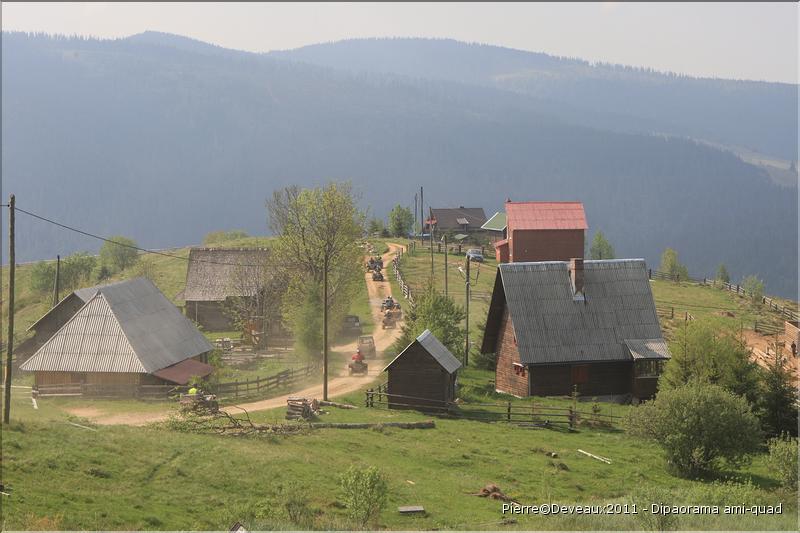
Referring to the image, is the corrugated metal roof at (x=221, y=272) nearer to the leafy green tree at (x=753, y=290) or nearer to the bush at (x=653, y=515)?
the leafy green tree at (x=753, y=290)

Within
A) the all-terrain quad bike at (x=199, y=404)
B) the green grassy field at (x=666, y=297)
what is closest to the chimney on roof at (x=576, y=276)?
the green grassy field at (x=666, y=297)

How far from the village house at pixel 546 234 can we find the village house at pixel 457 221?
155ft

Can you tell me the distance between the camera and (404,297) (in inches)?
3123

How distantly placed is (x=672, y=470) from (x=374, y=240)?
3545 inches

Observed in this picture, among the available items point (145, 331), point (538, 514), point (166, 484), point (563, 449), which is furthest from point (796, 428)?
point (145, 331)

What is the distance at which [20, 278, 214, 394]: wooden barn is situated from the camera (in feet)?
150

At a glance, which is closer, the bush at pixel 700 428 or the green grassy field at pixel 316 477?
the green grassy field at pixel 316 477

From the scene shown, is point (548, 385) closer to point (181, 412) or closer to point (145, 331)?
point (181, 412)

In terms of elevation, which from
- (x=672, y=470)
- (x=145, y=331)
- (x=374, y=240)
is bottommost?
(x=672, y=470)

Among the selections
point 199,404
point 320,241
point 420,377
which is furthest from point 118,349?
point 320,241

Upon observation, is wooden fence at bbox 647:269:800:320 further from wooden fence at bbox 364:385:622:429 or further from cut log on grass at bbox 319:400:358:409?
cut log on grass at bbox 319:400:358:409

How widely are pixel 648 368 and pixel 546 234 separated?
1378 inches

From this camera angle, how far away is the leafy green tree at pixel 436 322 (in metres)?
50.7

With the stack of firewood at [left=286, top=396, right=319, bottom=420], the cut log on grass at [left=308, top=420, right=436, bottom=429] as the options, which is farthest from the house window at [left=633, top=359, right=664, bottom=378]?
the stack of firewood at [left=286, top=396, right=319, bottom=420]
